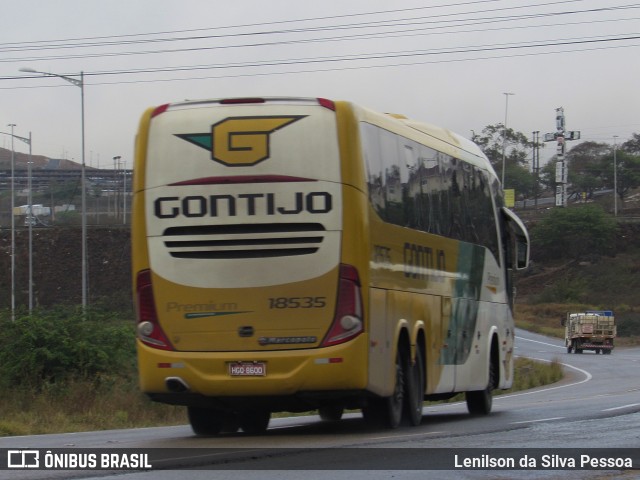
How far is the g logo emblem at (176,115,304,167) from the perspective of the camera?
13648 mm

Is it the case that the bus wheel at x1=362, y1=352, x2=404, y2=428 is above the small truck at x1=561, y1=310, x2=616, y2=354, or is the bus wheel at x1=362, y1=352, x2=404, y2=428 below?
above

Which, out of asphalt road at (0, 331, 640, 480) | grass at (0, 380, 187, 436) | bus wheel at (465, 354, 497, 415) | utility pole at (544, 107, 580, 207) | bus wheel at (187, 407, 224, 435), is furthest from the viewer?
utility pole at (544, 107, 580, 207)

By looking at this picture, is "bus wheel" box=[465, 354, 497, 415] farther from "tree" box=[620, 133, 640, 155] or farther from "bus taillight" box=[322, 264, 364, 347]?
"tree" box=[620, 133, 640, 155]

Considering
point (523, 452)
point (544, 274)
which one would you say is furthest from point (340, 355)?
point (544, 274)

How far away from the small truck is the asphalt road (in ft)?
167

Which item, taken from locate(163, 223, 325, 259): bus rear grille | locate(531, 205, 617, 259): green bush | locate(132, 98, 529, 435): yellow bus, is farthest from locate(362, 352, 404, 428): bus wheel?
locate(531, 205, 617, 259): green bush

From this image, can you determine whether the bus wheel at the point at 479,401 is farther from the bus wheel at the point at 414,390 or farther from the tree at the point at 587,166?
the tree at the point at 587,166

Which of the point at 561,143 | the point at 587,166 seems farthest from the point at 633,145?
the point at 561,143

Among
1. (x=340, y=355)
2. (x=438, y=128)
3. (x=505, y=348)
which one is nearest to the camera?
(x=340, y=355)

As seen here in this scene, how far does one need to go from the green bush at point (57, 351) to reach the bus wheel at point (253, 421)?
8.66 m

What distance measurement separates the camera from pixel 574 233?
110562 millimetres

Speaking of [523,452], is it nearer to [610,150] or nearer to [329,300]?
[329,300]

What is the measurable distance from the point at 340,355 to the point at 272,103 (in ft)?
9.53

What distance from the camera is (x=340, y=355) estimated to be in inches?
524
